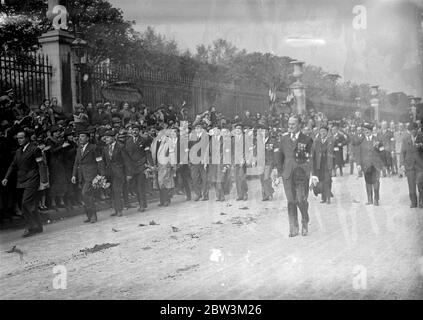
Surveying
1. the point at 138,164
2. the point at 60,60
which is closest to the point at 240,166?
the point at 138,164

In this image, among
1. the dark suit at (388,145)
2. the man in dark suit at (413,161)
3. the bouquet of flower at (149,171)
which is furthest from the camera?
the dark suit at (388,145)

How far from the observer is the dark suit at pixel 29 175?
7.94 meters

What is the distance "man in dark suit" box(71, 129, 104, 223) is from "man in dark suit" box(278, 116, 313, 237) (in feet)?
12.2

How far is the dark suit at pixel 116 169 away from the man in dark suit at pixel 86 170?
0.80 m

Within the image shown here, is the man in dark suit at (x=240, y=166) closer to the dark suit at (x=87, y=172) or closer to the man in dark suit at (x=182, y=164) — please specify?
the man in dark suit at (x=182, y=164)

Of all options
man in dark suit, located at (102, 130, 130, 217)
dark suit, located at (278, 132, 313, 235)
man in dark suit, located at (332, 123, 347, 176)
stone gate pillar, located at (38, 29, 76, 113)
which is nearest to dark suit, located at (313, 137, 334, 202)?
dark suit, located at (278, 132, 313, 235)

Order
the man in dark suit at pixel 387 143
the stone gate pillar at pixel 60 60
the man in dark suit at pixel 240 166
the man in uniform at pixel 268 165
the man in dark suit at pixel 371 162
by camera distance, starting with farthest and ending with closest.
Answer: the man in dark suit at pixel 387 143 < the stone gate pillar at pixel 60 60 < the man in dark suit at pixel 240 166 < the man in uniform at pixel 268 165 < the man in dark suit at pixel 371 162

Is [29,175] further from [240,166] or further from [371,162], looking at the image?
[371,162]

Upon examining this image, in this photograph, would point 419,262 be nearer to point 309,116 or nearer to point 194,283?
point 194,283

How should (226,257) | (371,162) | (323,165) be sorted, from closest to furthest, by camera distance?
(226,257) → (371,162) → (323,165)

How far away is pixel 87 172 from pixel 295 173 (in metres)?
3.99

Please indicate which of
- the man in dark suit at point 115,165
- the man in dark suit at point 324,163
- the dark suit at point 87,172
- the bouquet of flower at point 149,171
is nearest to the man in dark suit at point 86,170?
the dark suit at point 87,172

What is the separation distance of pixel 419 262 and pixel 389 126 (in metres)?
10.8

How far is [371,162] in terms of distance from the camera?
Result: 34.1 feet
